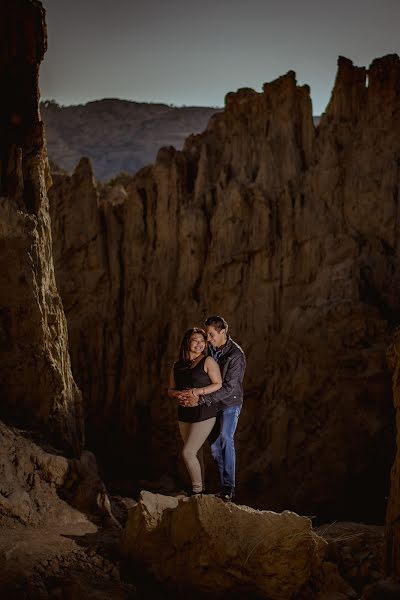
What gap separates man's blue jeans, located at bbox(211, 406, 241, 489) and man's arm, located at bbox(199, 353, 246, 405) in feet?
0.66

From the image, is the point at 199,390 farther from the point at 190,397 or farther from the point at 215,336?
the point at 215,336

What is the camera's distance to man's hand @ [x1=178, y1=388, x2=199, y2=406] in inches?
234

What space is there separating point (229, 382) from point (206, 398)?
0.35 m

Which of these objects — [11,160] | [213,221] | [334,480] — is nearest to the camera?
[11,160]

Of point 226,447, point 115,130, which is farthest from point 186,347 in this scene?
point 115,130

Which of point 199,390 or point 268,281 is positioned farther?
point 268,281

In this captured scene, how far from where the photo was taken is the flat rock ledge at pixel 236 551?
17.9 ft

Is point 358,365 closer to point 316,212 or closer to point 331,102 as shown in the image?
point 316,212

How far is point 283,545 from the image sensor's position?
5457 millimetres

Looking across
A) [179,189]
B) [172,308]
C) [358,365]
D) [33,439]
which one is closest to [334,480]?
[358,365]

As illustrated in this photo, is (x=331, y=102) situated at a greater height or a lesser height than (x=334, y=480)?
greater

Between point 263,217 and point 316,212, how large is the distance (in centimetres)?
130

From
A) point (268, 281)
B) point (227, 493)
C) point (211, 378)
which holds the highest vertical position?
point (268, 281)

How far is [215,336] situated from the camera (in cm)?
636
